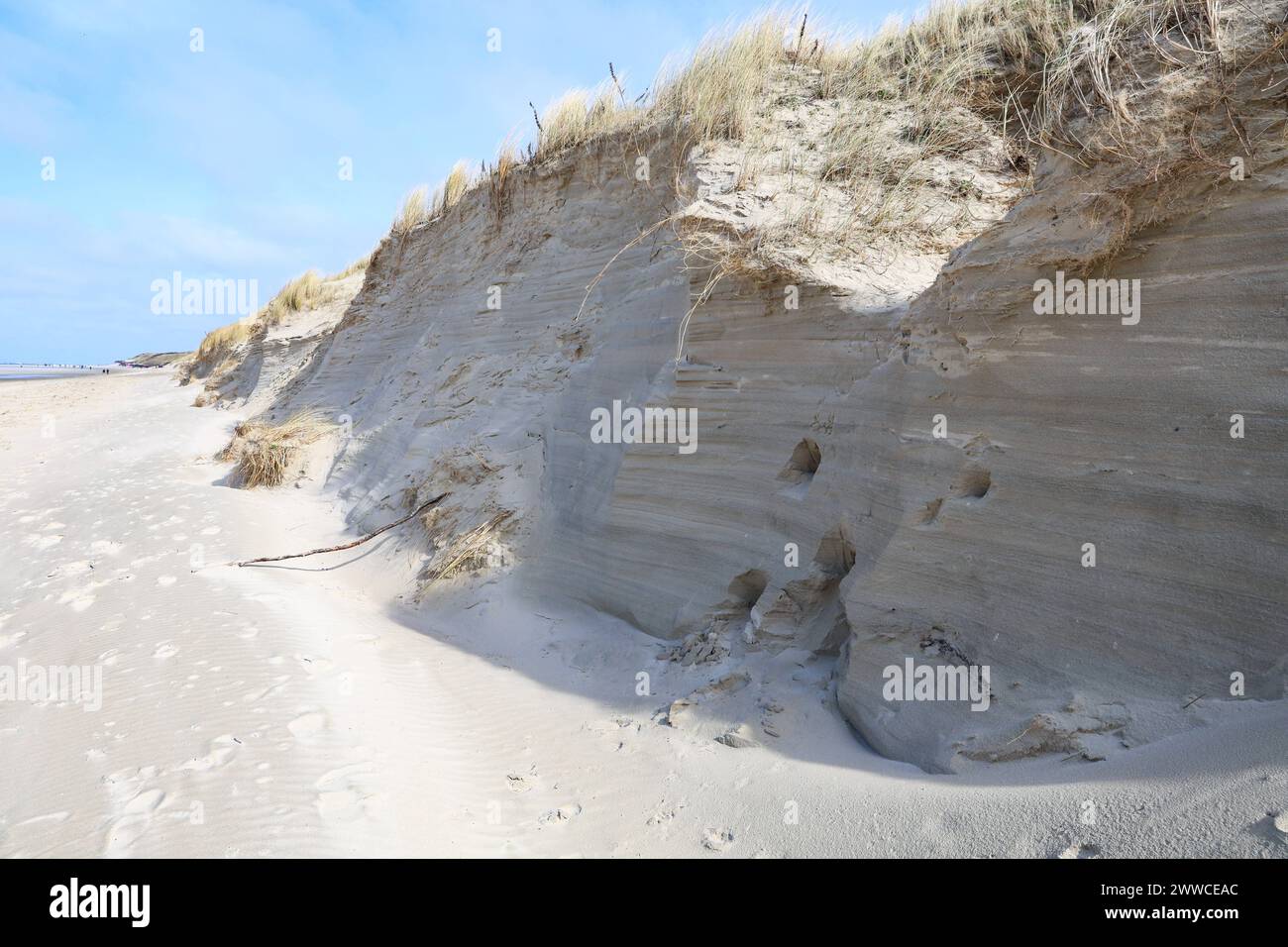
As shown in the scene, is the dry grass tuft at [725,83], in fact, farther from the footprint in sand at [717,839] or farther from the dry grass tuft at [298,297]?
the dry grass tuft at [298,297]

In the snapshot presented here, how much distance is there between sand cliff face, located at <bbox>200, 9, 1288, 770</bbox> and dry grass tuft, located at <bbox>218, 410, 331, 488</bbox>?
4.96 metres

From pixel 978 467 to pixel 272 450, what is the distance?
32.7 feet

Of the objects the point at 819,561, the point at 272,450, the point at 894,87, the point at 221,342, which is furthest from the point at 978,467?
the point at 221,342

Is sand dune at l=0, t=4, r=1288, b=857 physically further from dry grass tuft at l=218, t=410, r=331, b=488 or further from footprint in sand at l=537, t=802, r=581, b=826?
dry grass tuft at l=218, t=410, r=331, b=488

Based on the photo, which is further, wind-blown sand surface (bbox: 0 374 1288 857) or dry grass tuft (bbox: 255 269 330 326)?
dry grass tuft (bbox: 255 269 330 326)

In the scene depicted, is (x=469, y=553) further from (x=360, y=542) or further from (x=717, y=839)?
(x=717, y=839)

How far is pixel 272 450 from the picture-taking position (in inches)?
432

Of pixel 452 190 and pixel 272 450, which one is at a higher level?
pixel 452 190

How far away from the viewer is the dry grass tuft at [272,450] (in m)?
10.8

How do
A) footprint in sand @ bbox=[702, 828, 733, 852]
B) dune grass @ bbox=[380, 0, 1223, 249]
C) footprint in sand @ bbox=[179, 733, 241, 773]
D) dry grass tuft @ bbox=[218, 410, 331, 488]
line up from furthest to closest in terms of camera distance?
dry grass tuft @ bbox=[218, 410, 331, 488] → dune grass @ bbox=[380, 0, 1223, 249] → footprint in sand @ bbox=[179, 733, 241, 773] → footprint in sand @ bbox=[702, 828, 733, 852]

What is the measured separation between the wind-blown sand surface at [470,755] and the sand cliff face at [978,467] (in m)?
0.26

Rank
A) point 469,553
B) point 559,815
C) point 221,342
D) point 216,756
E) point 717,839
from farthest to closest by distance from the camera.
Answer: point 221,342 → point 469,553 → point 216,756 → point 559,815 → point 717,839

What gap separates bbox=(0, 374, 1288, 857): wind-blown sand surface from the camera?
97.5 inches

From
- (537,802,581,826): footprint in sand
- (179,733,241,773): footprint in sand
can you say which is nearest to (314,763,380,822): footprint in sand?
(179,733,241,773): footprint in sand
